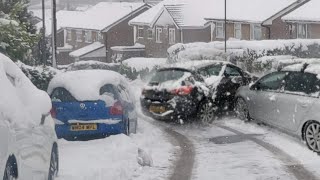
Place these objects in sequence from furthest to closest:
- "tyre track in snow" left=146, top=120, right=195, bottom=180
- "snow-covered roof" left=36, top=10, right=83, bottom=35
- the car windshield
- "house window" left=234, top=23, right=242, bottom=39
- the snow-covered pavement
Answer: "snow-covered roof" left=36, top=10, right=83, bottom=35, "house window" left=234, top=23, right=242, bottom=39, the car windshield, "tyre track in snow" left=146, top=120, right=195, bottom=180, the snow-covered pavement

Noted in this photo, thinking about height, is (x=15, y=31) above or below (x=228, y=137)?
above

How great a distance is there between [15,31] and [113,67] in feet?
79.9

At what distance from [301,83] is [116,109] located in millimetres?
3717

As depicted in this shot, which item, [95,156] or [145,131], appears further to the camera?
[145,131]

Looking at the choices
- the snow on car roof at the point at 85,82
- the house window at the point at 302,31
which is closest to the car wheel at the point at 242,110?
the snow on car roof at the point at 85,82

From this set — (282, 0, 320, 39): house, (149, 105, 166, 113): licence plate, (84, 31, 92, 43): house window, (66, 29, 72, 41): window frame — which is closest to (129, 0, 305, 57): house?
(282, 0, 320, 39): house

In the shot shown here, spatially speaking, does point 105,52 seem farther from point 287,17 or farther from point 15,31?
point 15,31

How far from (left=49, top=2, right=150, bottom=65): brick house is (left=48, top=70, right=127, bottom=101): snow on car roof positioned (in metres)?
51.0

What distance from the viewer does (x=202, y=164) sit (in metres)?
10.1

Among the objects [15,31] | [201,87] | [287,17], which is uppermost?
[287,17]

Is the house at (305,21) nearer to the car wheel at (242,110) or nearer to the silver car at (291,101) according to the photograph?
the car wheel at (242,110)

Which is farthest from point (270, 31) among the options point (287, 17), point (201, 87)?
point (201, 87)

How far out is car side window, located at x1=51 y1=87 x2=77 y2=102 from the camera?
11320 mm

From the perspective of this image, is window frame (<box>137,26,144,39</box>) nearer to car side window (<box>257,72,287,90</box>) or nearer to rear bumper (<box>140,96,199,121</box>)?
rear bumper (<box>140,96,199,121</box>)
